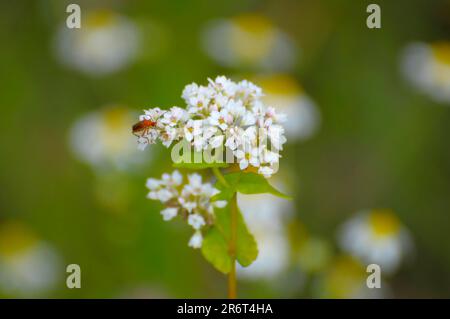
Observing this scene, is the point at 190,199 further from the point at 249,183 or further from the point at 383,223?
the point at 383,223

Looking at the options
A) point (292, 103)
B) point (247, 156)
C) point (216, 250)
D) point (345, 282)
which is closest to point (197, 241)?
point (216, 250)

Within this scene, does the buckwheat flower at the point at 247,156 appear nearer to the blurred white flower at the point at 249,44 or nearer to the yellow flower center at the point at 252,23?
the blurred white flower at the point at 249,44

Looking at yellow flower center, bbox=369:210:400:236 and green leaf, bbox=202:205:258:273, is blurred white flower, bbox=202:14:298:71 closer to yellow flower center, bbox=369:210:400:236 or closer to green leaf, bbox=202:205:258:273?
yellow flower center, bbox=369:210:400:236

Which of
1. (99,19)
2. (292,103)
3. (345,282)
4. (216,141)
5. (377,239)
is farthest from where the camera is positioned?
(99,19)

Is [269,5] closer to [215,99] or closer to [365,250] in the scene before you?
[365,250]
